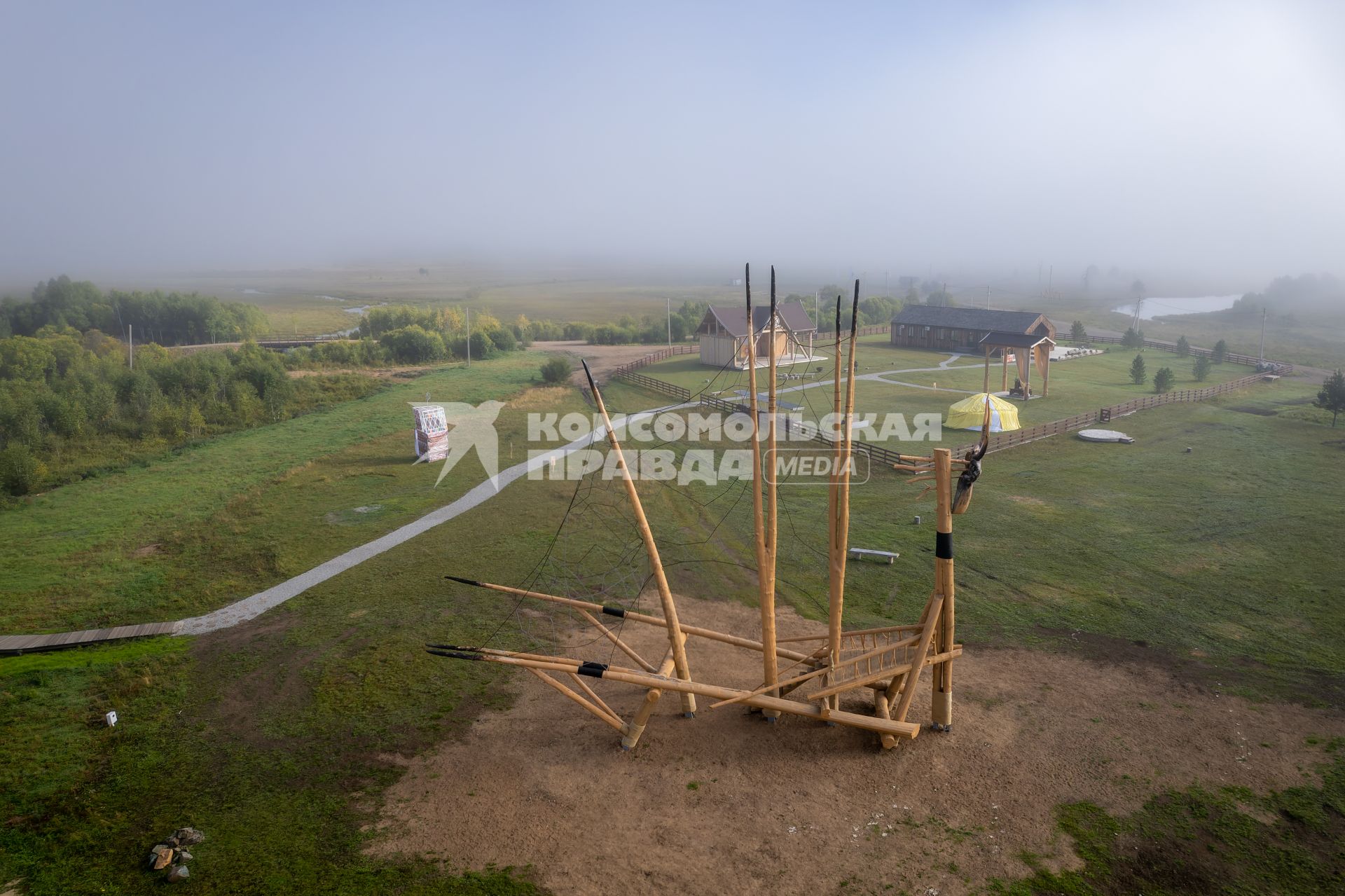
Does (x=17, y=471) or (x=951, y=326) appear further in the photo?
(x=951, y=326)

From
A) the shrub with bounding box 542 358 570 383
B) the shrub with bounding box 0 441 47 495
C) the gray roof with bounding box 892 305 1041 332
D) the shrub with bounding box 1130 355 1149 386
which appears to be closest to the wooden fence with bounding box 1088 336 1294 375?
the shrub with bounding box 1130 355 1149 386

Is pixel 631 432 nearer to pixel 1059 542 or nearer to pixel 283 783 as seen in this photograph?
pixel 1059 542

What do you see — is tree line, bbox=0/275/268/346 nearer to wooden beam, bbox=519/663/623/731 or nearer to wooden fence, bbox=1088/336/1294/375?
wooden beam, bbox=519/663/623/731

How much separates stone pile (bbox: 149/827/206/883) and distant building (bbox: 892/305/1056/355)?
52.0 m

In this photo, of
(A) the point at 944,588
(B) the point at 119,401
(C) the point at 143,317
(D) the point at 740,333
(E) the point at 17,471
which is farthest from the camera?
(C) the point at 143,317

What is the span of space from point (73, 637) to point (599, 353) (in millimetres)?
51927

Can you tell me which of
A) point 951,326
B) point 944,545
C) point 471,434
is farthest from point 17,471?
point 951,326

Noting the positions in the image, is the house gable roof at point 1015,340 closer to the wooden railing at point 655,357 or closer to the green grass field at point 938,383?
the green grass field at point 938,383

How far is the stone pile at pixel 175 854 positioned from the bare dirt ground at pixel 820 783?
2574 mm

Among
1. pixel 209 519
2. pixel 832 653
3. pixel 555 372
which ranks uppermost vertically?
pixel 555 372

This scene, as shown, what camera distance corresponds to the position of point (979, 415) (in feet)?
122

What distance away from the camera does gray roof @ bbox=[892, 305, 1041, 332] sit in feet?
175

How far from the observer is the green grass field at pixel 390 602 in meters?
12.1

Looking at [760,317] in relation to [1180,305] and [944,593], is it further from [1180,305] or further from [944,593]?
[1180,305]
